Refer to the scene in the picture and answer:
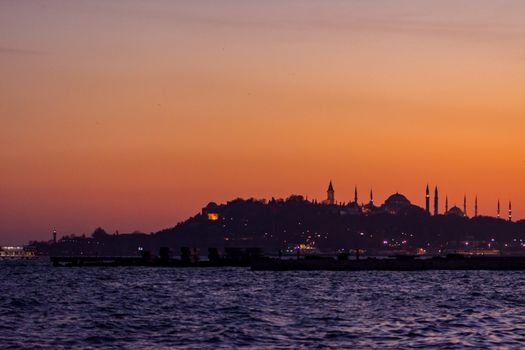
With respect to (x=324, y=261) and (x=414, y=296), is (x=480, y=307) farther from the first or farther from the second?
(x=324, y=261)

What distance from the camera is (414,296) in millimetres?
87312

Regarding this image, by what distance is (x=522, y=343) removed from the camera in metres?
48.0

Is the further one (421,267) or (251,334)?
(421,267)

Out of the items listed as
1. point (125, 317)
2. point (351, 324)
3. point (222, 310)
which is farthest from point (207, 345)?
point (222, 310)

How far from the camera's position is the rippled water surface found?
49.8m

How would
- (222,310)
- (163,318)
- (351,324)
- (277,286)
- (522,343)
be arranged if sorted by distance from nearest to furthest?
(522,343), (351,324), (163,318), (222,310), (277,286)

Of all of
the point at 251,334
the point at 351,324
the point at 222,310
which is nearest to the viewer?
the point at 251,334

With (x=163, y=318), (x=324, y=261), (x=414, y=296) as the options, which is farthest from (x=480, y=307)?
(x=324, y=261)

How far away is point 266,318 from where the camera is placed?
63.6 metres

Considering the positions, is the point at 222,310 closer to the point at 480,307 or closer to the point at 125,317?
the point at 125,317

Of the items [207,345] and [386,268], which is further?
[386,268]

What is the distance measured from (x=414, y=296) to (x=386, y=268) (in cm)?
7296

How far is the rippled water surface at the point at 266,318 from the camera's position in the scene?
49781mm

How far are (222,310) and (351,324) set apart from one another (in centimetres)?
1534
